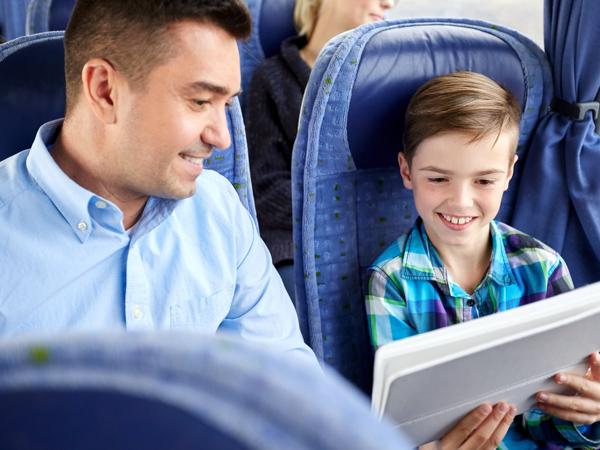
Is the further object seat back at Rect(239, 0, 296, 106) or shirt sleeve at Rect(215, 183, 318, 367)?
seat back at Rect(239, 0, 296, 106)

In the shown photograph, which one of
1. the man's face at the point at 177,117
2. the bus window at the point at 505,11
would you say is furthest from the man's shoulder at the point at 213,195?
the bus window at the point at 505,11

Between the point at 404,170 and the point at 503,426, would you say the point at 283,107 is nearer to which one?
the point at 404,170

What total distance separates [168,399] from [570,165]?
1.48 m

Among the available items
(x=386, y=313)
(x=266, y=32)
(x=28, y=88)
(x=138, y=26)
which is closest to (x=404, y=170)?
(x=386, y=313)

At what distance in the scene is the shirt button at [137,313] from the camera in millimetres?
1132

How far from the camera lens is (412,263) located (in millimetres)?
1473

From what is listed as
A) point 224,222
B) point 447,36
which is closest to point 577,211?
point 447,36

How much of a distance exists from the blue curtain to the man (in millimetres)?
814

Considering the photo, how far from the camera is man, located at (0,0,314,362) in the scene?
1093mm

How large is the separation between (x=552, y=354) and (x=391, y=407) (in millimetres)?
315

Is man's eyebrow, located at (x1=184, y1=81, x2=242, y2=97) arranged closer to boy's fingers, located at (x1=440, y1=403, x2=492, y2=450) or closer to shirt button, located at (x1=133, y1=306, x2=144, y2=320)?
shirt button, located at (x1=133, y1=306, x2=144, y2=320)

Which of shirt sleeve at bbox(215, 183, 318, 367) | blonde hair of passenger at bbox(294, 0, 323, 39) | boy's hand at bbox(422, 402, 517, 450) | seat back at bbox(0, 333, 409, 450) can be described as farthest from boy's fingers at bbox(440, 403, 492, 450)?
blonde hair of passenger at bbox(294, 0, 323, 39)

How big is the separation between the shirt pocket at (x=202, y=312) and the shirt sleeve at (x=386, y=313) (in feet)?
1.06

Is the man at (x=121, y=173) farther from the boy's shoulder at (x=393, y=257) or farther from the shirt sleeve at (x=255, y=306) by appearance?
the boy's shoulder at (x=393, y=257)
